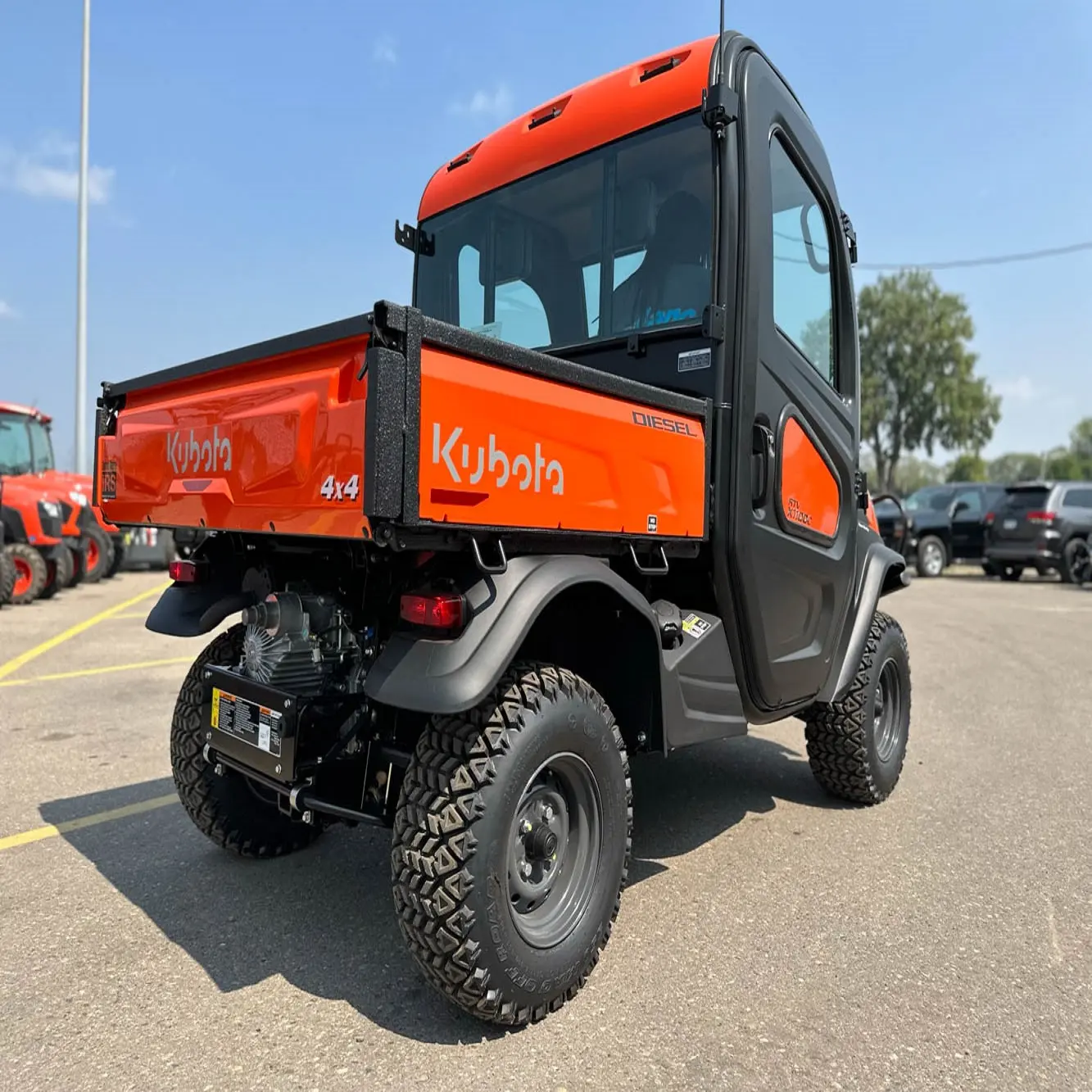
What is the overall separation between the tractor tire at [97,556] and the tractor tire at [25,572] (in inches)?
100

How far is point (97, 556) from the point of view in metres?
14.9

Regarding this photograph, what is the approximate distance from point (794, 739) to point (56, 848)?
4.27m

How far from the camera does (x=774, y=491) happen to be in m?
3.43

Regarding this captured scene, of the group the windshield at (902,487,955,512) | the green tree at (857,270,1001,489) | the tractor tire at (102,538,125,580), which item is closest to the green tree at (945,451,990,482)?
the green tree at (857,270,1001,489)

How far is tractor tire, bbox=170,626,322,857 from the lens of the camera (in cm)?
333

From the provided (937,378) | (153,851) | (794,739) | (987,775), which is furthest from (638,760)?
(937,378)

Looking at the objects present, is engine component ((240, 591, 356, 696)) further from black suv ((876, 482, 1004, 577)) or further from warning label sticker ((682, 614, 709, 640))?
black suv ((876, 482, 1004, 577))

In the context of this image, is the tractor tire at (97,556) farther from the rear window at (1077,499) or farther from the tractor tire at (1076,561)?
the rear window at (1077,499)

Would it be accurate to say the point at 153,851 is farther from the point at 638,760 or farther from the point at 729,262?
the point at 729,262

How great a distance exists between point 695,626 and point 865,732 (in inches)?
59.2

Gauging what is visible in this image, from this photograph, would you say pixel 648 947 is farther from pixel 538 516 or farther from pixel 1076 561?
pixel 1076 561

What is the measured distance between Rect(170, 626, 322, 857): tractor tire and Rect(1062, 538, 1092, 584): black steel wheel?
1724 cm

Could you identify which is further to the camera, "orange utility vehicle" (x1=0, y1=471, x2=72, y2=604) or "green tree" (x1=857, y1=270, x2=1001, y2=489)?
"green tree" (x1=857, y1=270, x2=1001, y2=489)

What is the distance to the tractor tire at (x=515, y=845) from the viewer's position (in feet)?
7.52
